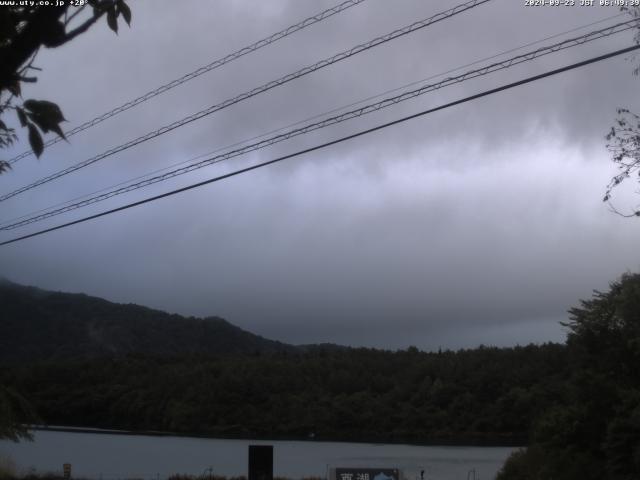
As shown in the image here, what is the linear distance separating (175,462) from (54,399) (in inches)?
664

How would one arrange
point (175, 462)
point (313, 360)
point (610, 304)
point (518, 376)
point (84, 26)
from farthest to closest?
1. point (313, 360)
2. point (518, 376)
3. point (175, 462)
4. point (610, 304)
5. point (84, 26)

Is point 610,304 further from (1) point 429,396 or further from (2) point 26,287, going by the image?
(2) point 26,287

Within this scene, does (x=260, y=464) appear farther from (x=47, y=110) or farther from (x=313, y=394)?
(x=313, y=394)

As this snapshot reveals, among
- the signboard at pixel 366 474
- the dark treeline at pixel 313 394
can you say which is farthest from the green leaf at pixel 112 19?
the dark treeline at pixel 313 394

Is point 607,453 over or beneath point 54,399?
beneath

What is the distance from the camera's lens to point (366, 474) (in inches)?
748

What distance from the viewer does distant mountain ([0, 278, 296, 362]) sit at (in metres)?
62.6

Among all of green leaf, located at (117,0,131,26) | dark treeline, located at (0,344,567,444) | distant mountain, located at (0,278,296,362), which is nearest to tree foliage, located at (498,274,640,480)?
green leaf, located at (117,0,131,26)

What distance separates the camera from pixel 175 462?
44125 millimetres

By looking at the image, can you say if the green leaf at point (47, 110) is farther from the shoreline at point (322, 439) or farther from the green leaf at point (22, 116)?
the shoreline at point (322, 439)

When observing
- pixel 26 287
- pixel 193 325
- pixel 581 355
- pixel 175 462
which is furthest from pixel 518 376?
pixel 193 325

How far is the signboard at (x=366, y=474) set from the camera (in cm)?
1891

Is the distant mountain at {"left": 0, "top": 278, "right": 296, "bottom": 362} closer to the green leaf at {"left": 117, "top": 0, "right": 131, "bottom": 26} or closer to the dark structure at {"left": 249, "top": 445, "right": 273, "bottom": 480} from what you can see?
the dark structure at {"left": 249, "top": 445, "right": 273, "bottom": 480}

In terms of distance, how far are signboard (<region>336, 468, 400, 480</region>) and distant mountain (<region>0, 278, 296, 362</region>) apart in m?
42.1
